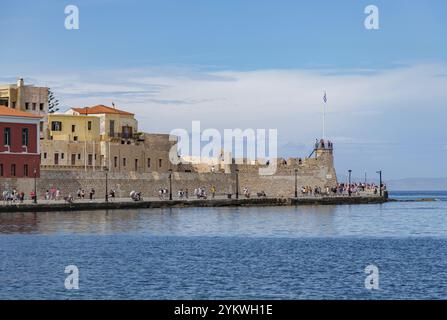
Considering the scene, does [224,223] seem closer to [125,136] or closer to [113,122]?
[125,136]

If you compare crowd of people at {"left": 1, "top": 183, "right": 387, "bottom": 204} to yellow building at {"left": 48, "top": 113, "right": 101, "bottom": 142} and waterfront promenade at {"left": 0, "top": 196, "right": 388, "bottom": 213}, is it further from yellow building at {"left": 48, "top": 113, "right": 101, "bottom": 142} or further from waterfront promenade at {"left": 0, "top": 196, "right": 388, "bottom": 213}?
yellow building at {"left": 48, "top": 113, "right": 101, "bottom": 142}

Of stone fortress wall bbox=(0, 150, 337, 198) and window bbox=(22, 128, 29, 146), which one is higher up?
window bbox=(22, 128, 29, 146)

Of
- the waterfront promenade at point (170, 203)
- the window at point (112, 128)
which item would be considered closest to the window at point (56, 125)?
the window at point (112, 128)

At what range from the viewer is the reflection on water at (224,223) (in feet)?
177

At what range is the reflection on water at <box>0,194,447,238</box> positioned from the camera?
53875mm

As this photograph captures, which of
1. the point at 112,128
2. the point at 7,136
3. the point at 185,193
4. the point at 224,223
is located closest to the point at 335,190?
the point at 185,193

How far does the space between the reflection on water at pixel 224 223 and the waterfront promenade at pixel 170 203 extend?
3.53 ft

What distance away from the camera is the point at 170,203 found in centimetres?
7819

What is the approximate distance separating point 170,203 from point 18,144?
12.7 meters

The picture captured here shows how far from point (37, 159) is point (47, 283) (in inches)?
1589

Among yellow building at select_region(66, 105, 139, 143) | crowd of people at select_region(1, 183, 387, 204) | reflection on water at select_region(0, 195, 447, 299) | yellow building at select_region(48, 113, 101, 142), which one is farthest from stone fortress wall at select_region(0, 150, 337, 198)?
reflection on water at select_region(0, 195, 447, 299)

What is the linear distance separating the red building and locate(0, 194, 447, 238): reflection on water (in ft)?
19.7
